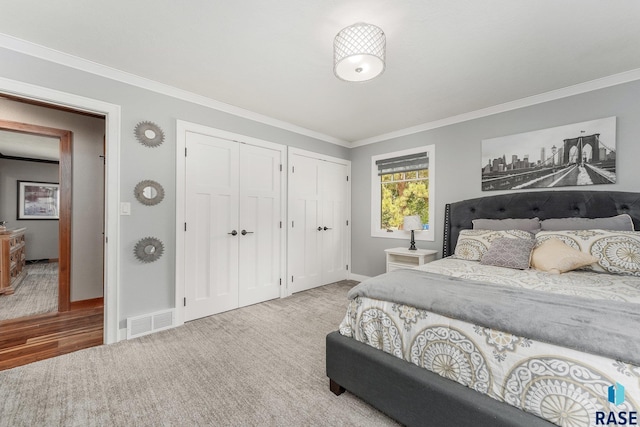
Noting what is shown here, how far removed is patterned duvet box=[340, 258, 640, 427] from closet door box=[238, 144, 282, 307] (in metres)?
1.97

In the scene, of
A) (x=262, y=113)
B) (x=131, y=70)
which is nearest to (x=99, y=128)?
(x=131, y=70)

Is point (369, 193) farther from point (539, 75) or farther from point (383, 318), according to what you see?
point (383, 318)

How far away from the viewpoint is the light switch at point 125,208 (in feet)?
7.99

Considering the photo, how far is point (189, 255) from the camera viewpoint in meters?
2.86

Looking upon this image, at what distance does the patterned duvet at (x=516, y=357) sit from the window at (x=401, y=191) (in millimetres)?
2080

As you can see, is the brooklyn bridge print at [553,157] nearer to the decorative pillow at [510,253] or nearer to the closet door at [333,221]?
the decorative pillow at [510,253]

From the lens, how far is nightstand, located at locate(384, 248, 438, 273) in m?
3.37

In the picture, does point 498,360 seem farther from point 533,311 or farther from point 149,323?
point 149,323

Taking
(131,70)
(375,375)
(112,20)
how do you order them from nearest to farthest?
1. (375,375)
2. (112,20)
3. (131,70)

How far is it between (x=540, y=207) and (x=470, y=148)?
102cm

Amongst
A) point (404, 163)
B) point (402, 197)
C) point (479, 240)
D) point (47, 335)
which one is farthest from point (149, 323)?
point (404, 163)

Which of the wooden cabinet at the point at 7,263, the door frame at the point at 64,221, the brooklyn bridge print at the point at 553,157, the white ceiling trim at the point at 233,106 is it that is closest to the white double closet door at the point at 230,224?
the white ceiling trim at the point at 233,106

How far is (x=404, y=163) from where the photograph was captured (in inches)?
156

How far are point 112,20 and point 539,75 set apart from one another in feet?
11.2
